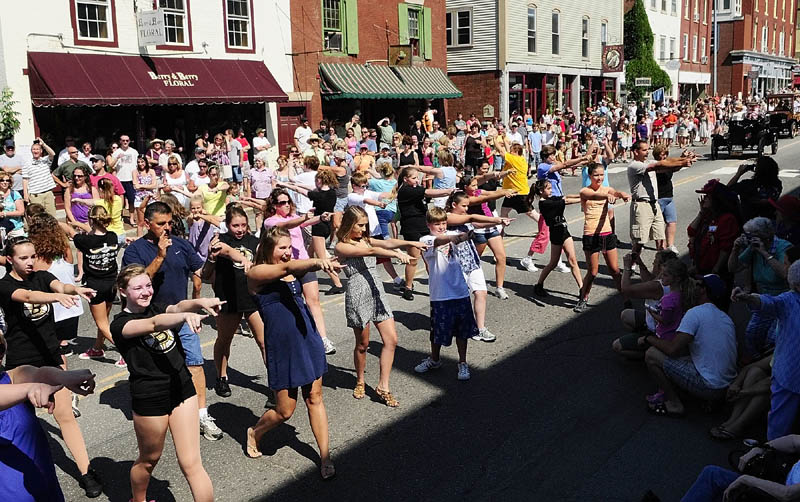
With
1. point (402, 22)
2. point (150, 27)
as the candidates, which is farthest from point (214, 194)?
point (402, 22)

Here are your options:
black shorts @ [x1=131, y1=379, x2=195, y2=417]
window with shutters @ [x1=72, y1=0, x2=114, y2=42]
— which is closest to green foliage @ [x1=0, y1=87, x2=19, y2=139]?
window with shutters @ [x1=72, y1=0, x2=114, y2=42]

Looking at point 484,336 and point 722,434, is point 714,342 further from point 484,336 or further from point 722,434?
point 484,336

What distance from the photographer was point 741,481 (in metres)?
4.11

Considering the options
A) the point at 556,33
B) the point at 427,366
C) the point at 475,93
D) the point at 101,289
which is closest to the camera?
the point at 427,366

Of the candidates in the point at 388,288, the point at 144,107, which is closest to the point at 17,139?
the point at 144,107

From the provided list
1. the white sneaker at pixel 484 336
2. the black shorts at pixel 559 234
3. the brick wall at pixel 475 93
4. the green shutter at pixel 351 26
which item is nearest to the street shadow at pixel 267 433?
the white sneaker at pixel 484 336

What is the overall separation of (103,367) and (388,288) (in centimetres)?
424

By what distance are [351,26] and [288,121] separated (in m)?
4.40

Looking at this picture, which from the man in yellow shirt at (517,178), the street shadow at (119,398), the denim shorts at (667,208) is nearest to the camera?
the street shadow at (119,398)

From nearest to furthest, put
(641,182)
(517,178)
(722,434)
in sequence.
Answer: (722,434), (641,182), (517,178)

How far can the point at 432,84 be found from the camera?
104 ft

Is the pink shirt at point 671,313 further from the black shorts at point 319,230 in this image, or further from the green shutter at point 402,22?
the green shutter at point 402,22

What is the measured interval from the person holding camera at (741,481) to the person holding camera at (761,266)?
234cm

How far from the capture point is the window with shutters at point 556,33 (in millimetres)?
39031
